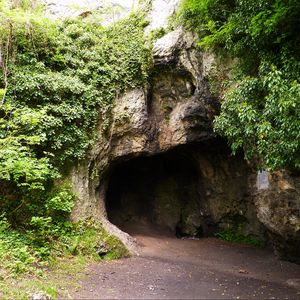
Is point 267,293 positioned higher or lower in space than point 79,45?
lower

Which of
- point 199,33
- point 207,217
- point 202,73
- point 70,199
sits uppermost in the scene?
point 199,33

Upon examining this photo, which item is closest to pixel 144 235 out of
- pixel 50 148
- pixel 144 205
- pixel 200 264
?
pixel 144 205

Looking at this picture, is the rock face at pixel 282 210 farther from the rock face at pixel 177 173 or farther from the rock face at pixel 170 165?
the rock face at pixel 170 165

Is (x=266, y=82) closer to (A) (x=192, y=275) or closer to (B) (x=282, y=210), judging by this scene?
(B) (x=282, y=210)

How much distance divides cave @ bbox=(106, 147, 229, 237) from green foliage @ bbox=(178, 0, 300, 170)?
297 inches

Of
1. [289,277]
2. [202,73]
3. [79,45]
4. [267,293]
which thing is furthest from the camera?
[79,45]

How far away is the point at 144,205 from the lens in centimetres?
1702

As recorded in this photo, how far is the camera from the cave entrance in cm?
1611

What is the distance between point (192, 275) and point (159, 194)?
826cm

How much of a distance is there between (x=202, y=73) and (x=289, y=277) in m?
7.11

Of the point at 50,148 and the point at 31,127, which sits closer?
the point at 31,127

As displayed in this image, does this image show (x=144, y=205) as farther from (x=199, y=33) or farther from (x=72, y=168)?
(x=199, y=33)

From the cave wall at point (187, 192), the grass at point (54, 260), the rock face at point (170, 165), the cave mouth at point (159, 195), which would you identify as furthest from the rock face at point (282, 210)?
the cave mouth at point (159, 195)

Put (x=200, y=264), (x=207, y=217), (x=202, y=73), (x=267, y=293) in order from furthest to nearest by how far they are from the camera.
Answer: (x=207, y=217), (x=202, y=73), (x=200, y=264), (x=267, y=293)
